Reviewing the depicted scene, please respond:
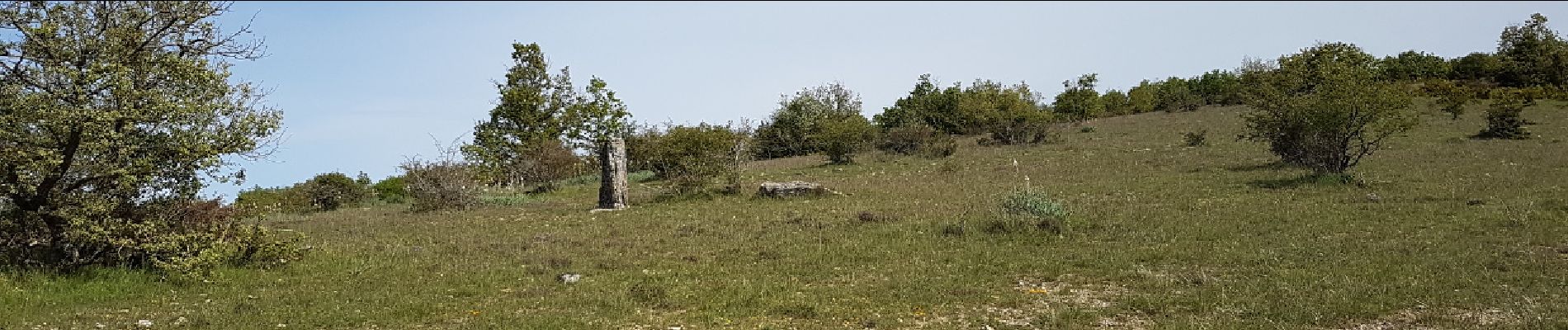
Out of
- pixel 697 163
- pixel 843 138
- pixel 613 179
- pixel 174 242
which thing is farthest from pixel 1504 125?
pixel 174 242

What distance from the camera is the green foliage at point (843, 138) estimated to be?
3794 centimetres

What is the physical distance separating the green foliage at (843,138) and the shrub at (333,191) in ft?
61.0

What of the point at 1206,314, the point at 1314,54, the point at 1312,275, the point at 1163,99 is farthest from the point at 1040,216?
the point at 1163,99

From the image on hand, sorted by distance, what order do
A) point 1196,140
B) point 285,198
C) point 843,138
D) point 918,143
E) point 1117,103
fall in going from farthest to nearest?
point 1117,103 → point 918,143 → point 843,138 → point 1196,140 → point 285,198

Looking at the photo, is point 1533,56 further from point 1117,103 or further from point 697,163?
point 697,163

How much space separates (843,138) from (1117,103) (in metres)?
35.2

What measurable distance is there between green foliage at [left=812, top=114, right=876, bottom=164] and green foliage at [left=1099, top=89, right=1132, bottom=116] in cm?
3076

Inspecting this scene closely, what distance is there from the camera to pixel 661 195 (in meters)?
24.7

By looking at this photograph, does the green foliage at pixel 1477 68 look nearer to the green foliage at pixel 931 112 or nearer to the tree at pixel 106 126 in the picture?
the green foliage at pixel 931 112

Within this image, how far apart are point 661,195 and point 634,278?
13.1 metres

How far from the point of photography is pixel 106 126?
1062 centimetres

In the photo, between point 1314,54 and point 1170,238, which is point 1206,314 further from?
point 1314,54

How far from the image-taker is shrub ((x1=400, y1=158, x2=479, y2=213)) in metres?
25.2

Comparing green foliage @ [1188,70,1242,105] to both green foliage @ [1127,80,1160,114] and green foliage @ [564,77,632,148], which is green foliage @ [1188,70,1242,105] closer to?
green foliage @ [1127,80,1160,114]
